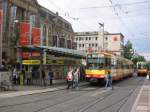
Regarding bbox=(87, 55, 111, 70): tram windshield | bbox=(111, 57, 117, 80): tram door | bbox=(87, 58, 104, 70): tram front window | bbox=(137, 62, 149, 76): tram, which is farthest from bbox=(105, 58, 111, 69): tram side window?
bbox=(137, 62, 149, 76): tram

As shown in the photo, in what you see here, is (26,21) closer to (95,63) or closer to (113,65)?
(113,65)

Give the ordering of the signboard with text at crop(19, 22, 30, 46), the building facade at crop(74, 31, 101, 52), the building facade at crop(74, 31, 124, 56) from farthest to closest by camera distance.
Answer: the building facade at crop(74, 31, 101, 52), the building facade at crop(74, 31, 124, 56), the signboard with text at crop(19, 22, 30, 46)

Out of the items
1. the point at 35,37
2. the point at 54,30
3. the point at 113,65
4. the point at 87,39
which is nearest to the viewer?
the point at 113,65

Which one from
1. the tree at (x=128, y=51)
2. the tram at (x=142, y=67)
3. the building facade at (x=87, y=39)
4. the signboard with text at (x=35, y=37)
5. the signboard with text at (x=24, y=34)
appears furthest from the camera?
the building facade at (x=87, y=39)

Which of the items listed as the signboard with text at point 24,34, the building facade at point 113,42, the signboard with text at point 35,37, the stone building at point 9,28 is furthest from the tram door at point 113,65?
the building facade at point 113,42

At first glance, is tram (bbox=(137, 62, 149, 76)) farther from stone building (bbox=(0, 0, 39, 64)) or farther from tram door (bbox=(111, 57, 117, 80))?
tram door (bbox=(111, 57, 117, 80))

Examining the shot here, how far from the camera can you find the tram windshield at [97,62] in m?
37.8

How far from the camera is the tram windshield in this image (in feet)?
124

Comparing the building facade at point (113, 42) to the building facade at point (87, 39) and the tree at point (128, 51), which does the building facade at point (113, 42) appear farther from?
the building facade at point (87, 39)

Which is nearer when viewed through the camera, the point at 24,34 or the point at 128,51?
the point at 24,34

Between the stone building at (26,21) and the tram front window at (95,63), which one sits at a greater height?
the stone building at (26,21)

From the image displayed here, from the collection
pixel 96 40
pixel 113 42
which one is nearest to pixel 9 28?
pixel 96 40

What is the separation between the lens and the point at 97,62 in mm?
38031

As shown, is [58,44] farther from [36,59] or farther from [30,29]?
[36,59]
